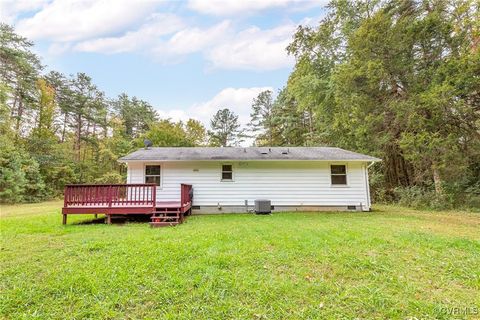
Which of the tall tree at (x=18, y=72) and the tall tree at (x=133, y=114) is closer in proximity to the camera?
the tall tree at (x=18, y=72)

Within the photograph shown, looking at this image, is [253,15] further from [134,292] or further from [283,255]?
[134,292]

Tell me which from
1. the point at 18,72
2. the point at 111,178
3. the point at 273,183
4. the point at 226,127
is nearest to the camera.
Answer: the point at 273,183

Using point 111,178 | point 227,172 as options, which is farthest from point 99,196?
point 111,178

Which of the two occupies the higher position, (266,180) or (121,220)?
(266,180)

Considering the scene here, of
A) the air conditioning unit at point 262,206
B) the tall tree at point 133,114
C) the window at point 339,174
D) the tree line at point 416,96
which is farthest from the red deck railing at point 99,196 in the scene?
the tall tree at point 133,114

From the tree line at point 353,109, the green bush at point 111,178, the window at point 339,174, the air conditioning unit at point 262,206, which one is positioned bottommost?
the air conditioning unit at point 262,206

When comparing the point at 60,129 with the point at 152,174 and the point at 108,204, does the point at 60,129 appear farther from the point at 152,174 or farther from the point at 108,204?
the point at 108,204

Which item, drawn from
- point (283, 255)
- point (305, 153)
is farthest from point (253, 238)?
point (305, 153)

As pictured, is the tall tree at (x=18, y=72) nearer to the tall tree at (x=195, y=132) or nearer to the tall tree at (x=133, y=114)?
the tall tree at (x=133, y=114)

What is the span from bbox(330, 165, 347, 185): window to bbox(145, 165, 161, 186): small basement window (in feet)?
25.0

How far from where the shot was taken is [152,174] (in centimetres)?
1030

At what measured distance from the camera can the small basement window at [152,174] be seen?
10258 millimetres

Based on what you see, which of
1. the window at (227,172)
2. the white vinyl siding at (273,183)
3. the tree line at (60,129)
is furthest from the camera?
the tree line at (60,129)

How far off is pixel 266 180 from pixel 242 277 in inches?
290
